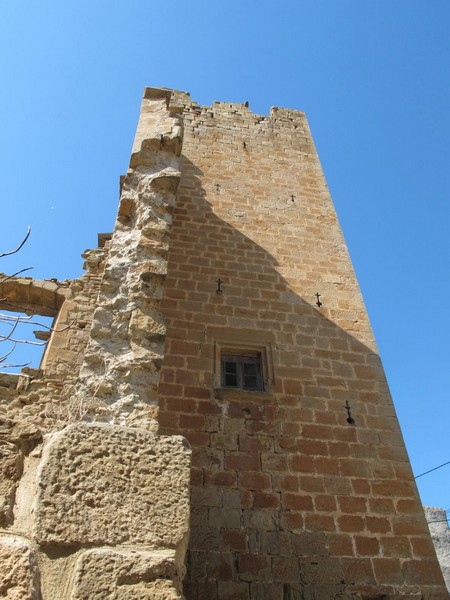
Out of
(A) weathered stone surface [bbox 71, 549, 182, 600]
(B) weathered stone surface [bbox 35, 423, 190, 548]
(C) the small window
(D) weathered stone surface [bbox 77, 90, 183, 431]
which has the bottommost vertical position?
(A) weathered stone surface [bbox 71, 549, 182, 600]

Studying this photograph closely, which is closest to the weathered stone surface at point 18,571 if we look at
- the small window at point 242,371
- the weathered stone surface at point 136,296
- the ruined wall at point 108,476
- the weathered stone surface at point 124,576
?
the ruined wall at point 108,476

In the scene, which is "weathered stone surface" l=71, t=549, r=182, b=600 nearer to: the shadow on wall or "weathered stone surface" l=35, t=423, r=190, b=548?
"weathered stone surface" l=35, t=423, r=190, b=548

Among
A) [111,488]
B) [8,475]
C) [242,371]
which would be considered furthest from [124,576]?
[242,371]

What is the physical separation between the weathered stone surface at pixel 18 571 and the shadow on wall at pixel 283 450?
255cm

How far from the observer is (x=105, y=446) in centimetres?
196

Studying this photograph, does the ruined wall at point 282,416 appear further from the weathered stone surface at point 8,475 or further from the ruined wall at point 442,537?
the ruined wall at point 442,537

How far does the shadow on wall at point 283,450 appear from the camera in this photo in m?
4.02

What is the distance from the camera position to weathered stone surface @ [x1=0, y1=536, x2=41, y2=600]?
5.04 feet

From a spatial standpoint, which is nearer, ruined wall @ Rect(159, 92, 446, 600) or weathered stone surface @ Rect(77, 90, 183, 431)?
weathered stone surface @ Rect(77, 90, 183, 431)

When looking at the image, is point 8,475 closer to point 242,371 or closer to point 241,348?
point 242,371

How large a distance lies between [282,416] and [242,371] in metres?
0.77

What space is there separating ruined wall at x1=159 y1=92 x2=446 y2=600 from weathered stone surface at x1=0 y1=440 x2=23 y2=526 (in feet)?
8.06

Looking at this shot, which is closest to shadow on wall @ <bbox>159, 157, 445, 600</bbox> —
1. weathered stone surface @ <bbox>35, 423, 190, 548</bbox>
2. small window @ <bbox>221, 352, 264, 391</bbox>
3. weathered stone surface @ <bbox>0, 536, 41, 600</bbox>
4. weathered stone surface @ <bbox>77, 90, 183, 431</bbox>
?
small window @ <bbox>221, 352, 264, 391</bbox>

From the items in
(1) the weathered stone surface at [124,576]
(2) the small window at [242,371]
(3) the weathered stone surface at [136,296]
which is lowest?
(1) the weathered stone surface at [124,576]
